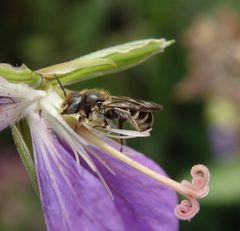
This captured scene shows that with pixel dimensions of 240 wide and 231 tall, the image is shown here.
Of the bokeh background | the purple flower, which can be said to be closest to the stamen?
the purple flower

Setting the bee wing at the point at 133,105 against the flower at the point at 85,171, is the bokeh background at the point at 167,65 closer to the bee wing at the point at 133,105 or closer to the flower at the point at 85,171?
the flower at the point at 85,171

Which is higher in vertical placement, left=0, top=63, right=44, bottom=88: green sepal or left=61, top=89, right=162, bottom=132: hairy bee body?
left=0, top=63, right=44, bottom=88: green sepal

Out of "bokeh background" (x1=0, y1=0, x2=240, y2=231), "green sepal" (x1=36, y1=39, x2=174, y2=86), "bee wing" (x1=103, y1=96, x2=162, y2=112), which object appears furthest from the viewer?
"bokeh background" (x1=0, y1=0, x2=240, y2=231)

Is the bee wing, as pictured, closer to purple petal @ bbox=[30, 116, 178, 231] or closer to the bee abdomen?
the bee abdomen

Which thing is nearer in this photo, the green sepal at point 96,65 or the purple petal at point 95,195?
the purple petal at point 95,195

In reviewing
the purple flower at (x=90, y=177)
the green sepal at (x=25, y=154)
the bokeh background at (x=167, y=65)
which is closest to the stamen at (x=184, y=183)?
the purple flower at (x=90, y=177)

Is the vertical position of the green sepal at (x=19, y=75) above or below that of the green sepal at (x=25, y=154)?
above

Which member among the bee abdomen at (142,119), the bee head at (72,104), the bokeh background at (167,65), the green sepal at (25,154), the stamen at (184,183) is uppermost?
the bokeh background at (167,65)
